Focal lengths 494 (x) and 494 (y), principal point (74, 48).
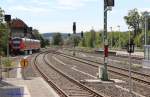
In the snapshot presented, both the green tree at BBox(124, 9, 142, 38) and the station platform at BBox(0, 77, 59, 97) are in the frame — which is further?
the green tree at BBox(124, 9, 142, 38)

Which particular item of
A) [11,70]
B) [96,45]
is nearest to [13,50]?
[11,70]

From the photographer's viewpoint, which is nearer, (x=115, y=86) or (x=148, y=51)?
(x=115, y=86)

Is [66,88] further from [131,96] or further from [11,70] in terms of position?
[11,70]

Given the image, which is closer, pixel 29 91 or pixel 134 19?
pixel 29 91

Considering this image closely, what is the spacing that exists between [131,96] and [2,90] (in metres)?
5.85

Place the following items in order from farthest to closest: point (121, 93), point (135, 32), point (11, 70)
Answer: point (135, 32)
point (11, 70)
point (121, 93)

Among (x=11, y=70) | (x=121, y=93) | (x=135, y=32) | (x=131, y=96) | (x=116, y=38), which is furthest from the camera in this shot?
(x=116, y=38)

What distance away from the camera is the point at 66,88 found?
24281 millimetres

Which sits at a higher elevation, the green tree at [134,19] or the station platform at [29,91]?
the green tree at [134,19]

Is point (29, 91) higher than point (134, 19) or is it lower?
lower

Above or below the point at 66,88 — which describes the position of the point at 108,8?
above

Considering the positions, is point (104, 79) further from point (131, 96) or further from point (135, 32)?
point (135, 32)

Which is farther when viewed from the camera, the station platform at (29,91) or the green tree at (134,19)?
the green tree at (134,19)

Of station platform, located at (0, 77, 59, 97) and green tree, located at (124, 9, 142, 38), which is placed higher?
green tree, located at (124, 9, 142, 38)
